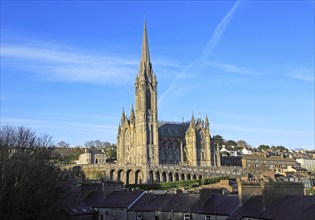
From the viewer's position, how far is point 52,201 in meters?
34.5

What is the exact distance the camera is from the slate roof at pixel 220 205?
32.7 m

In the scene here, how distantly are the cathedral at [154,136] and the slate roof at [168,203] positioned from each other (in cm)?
8634

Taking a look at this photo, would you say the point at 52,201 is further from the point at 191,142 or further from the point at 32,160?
the point at 191,142

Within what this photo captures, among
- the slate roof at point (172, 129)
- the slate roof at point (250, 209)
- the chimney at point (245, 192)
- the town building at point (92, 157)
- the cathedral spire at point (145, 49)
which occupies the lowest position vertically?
the slate roof at point (250, 209)

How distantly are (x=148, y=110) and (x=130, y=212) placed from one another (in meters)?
94.2

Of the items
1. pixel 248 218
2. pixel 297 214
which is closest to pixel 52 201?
pixel 248 218

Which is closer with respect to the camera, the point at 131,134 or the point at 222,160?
the point at 131,134

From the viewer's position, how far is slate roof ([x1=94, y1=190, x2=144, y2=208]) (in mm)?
40250

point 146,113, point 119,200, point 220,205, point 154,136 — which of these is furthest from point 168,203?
point 146,113

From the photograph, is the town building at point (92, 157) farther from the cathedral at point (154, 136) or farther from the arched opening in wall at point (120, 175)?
the arched opening in wall at point (120, 175)

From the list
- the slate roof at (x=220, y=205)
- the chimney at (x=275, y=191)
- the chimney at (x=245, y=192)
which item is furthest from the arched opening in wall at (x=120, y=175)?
the chimney at (x=275, y=191)

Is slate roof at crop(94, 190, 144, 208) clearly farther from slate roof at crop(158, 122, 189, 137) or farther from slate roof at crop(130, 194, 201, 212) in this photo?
slate roof at crop(158, 122, 189, 137)

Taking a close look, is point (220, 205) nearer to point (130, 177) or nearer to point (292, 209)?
point (292, 209)

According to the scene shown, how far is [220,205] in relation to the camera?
3375 cm
